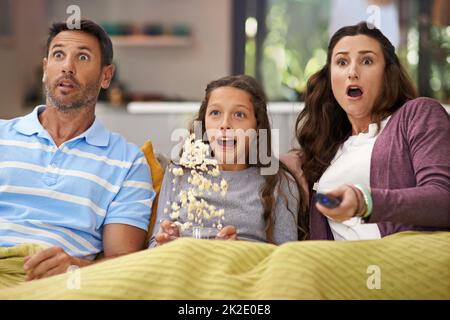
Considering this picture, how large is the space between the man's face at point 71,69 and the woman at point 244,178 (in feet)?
0.93

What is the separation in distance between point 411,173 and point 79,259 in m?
0.74

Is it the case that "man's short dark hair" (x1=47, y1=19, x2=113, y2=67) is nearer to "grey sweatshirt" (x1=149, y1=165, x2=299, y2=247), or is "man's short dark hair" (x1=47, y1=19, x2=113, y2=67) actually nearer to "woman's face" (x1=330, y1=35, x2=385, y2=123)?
"grey sweatshirt" (x1=149, y1=165, x2=299, y2=247)

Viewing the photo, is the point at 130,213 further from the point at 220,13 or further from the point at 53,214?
the point at 220,13

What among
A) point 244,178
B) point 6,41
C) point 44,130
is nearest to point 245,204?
point 244,178

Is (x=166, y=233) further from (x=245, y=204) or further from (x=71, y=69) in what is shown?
(x=71, y=69)

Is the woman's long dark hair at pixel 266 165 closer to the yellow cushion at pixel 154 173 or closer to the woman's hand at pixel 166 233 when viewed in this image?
the yellow cushion at pixel 154 173

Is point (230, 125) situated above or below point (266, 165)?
above

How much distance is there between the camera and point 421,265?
4.32 ft

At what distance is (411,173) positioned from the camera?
1.53 metres

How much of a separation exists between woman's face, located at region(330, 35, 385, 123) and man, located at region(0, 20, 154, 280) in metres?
0.51

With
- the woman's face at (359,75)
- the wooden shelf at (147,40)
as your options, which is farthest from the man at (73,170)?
the wooden shelf at (147,40)

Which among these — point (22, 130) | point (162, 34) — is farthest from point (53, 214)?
point (162, 34)

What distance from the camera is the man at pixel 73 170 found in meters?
1.60

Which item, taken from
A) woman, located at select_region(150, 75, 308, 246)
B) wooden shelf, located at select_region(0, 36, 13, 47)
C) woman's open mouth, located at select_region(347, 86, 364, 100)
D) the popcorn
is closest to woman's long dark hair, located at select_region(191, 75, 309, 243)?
woman, located at select_region(150, 75, 308, 246)
